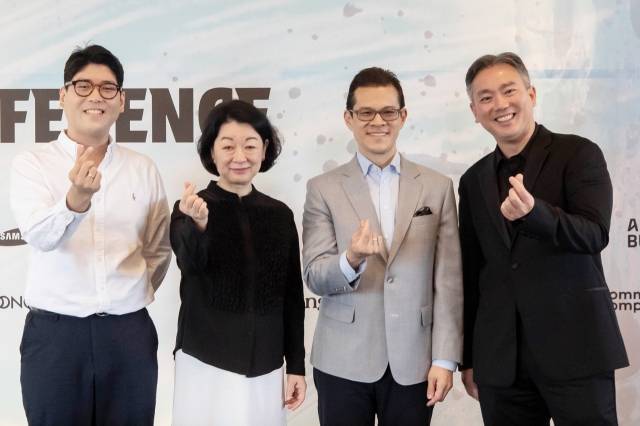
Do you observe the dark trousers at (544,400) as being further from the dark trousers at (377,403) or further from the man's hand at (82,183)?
the man's hand at (82,183)

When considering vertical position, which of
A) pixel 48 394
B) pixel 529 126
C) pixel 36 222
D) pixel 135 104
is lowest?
pixel 48 394

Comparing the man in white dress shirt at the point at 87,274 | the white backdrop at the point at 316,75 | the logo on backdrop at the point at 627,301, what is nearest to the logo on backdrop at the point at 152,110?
the white backdrop at the point at 316,75

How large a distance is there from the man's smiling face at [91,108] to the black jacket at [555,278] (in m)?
1.47

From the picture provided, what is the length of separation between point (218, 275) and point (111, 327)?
43 centimetres

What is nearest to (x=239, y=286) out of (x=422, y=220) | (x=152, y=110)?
(x=422, y=220)

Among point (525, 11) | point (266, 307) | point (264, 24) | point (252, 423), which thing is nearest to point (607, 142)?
point (525, 11)

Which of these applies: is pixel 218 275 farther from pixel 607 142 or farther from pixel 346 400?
pixel 607 142

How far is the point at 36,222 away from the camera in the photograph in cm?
208

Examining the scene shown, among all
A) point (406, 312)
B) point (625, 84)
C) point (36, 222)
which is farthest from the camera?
point (625, 84)

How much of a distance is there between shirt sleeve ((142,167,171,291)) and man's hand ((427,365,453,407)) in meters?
1.20

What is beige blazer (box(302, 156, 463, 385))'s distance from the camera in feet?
7.30

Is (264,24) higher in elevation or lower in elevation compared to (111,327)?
higher

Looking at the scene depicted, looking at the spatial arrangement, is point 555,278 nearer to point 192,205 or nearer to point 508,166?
point 508,166

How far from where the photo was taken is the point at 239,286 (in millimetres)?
2307
